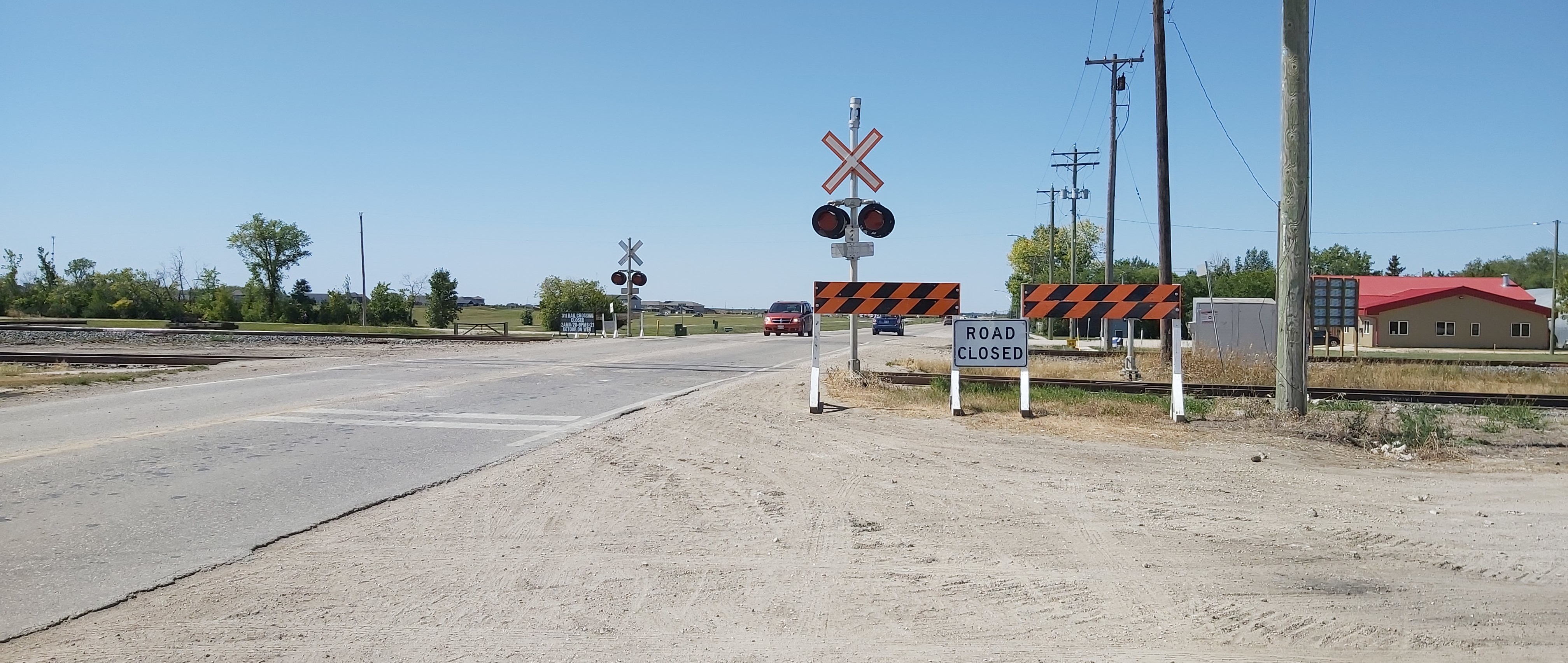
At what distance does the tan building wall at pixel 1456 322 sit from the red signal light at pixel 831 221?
1987 inches

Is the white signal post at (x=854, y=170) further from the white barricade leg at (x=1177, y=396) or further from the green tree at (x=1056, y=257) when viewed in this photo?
the green tree at (x=1056, y=257)

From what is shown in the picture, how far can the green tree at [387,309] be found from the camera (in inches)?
3344

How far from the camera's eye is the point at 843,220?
49.1 feet

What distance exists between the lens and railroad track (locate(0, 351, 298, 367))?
22.9 metres

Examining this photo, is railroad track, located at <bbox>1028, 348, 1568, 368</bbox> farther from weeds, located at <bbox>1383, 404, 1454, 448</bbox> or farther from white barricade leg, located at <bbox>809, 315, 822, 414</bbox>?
white barricade leg, located at <bbox>809, 315, 822, 414</bbox>

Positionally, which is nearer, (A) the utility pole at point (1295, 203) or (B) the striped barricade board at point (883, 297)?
(A) the utility pole at point (1295, 203)

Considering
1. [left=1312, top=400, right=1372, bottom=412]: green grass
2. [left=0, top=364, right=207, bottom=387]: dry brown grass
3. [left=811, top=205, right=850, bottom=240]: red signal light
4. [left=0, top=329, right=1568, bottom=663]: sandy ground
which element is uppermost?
[left=811, top=205, right=850, bottom=240]: red signal light

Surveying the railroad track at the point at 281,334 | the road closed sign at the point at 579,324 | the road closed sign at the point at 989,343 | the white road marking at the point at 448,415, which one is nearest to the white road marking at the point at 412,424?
the white road marking at the point at 448,415

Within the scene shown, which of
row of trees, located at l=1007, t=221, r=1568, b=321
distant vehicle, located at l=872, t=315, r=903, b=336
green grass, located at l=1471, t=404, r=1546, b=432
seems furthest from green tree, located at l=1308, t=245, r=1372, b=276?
green grass, located at l=1471, t=404, r=1546, b=432

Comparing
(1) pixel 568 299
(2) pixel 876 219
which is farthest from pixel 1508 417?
(1) pixel 568 299

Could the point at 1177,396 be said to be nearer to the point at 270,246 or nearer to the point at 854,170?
the point at 854,170

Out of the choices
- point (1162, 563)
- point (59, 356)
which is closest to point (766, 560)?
point (1162, 563)

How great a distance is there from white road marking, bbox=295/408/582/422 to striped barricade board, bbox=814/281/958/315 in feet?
11.5

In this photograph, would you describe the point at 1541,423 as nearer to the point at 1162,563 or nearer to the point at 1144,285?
the point at 1144,285
